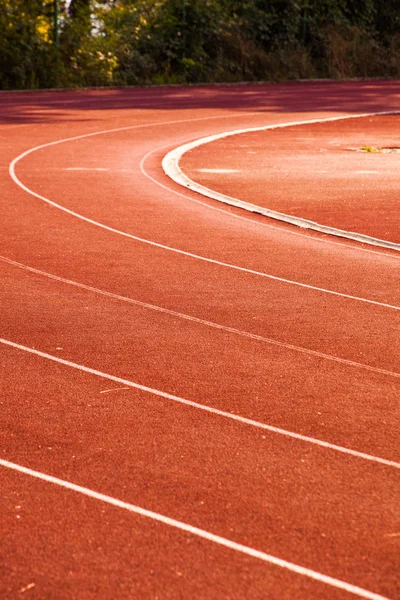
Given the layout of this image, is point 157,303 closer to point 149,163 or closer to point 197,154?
point 149,163

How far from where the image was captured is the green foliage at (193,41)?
41188 mm

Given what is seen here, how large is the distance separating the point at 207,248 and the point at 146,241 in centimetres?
85

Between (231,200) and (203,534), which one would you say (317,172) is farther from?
(203,534)

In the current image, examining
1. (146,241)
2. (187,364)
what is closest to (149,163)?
(146,241)

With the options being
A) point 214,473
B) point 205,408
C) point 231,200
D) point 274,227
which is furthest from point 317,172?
point 214,473

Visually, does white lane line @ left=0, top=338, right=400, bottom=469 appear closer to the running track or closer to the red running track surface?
the running track

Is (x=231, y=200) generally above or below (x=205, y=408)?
below

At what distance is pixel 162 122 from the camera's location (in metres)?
29.6

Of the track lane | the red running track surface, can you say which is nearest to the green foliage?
the red running track surface

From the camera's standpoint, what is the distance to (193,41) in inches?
1859

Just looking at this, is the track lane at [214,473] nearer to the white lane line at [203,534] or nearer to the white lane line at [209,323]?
the white lane line at [203,534]

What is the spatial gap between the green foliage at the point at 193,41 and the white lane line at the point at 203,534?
35572 millimetres

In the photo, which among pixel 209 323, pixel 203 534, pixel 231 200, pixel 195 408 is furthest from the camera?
pixel 231 200

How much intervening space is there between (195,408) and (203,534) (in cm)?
191
